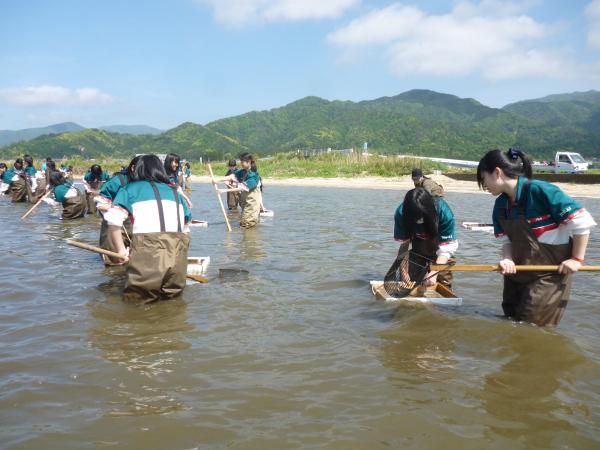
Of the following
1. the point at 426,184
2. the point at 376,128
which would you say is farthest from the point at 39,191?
the point at 376,128

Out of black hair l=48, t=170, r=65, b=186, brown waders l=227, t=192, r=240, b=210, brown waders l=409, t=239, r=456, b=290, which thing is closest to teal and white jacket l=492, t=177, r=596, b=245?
brown waders l=409, t=239, r=456, b=290

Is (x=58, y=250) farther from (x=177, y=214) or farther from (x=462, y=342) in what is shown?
(x=462, y=342)

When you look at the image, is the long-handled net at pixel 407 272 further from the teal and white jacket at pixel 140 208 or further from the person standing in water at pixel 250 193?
the person standing in water at pixel 250 193

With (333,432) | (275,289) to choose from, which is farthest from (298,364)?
(275,289)

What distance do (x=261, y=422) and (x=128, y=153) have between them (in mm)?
74892

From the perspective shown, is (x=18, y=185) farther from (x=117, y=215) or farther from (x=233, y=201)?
(x=117, y=215)

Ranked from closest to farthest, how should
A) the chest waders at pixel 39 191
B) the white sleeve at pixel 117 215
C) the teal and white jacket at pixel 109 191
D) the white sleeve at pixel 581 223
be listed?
1. the white sleeve at pixel 581 223
2. the white sleeve at pixel 117 215
3. the teal and white jacket at pixel 109 191
4. the chest waders at pixel 39 191

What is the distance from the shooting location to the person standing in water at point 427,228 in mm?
5301

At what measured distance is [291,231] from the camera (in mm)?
11945

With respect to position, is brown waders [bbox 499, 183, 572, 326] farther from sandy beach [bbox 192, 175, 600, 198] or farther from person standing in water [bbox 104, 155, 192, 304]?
sandy beach [bbox 192, 175, 600, 198]

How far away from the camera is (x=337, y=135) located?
75.3 metres

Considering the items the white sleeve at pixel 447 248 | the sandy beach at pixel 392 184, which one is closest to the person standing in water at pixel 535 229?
the white sleeve at pixel 447 248

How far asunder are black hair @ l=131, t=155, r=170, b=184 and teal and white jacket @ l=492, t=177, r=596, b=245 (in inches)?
129

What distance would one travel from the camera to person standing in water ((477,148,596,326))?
12.8 feet
